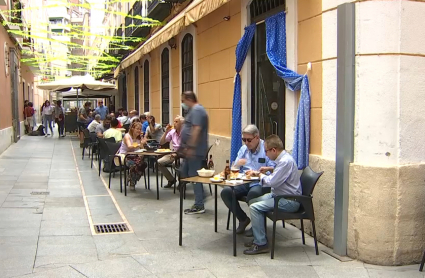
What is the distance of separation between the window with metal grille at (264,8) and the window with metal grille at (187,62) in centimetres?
390

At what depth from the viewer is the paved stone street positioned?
4219mm

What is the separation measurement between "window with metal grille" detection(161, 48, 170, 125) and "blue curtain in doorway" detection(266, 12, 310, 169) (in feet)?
23.9

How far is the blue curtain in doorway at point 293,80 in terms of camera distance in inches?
214

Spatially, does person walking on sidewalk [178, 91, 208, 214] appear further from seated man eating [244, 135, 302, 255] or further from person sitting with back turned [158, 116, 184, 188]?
person sitting with back turned [158, 116, 184, 188]

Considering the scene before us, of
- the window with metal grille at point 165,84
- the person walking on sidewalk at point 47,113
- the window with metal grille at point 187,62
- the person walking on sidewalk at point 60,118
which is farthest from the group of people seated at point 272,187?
the person walking on sidewalk at point 47,113

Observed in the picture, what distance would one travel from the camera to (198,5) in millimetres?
7816

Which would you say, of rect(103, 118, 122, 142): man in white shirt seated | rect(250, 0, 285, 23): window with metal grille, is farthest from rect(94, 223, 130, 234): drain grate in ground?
rect(103, 118, 122, 142): man in white shirt seated

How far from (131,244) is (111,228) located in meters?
0.80

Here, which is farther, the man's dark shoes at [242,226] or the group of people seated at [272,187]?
the man's dark shoes at [242,226]

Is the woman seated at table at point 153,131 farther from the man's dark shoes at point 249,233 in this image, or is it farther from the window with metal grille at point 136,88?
the window with metal grille at point 136,88

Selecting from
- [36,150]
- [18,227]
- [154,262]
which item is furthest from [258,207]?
[36,150]

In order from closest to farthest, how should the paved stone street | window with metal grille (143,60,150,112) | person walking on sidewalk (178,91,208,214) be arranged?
1. the paved stone street
2. person walking on sidewalk (178,91,208,214)
3. window with metal grille (143,60,150,112)

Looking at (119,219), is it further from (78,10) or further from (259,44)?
(78,10)

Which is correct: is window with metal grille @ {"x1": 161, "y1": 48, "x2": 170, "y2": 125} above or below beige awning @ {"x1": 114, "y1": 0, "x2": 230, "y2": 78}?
below
